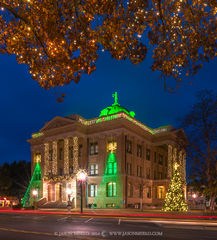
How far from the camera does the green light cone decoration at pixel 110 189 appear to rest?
48719 millimetres

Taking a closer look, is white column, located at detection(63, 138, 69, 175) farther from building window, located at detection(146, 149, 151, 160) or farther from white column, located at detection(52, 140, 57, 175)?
building window, located at detection(146, 149, 151, 160)

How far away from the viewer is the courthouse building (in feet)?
166

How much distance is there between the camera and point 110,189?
166ft

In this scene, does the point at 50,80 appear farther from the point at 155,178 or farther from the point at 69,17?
the point at 155,178

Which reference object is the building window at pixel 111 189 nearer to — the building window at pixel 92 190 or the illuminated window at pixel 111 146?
the building window at pixel 92 190

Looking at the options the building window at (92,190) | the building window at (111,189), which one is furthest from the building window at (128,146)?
the building window at (92,190)

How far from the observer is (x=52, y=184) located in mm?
55469

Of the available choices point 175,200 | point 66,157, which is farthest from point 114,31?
point 66,157

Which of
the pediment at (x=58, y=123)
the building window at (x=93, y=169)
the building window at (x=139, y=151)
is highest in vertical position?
the pediment at (x=58, y=123)

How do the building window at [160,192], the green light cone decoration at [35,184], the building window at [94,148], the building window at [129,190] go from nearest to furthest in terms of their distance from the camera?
the building window at [129,190], the building window at [94,148], the building window at [160,192], the green light cone decoration at [35,184]

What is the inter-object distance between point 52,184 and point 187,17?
167 feet

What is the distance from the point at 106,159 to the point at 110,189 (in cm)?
506

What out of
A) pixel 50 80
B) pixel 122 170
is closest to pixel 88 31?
pixel 50 80

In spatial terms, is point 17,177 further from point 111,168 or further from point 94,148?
point 111,168
